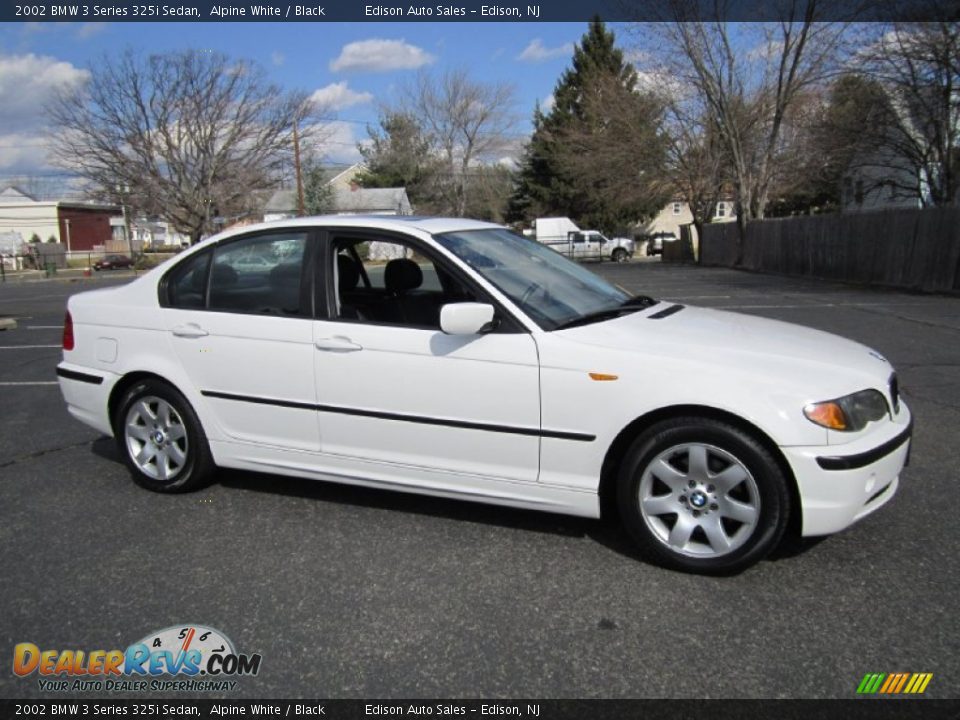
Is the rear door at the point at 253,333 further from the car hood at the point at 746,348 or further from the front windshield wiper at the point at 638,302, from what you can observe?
the front windshield wiper at the point at 638,302

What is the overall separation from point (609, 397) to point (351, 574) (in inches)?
56.4

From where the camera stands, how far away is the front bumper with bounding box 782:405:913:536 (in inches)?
123

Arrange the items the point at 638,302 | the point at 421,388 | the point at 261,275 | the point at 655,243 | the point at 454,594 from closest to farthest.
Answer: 1. the point at 454,594
2. the point at 421,388
3. the point at 261,275
4. the point at 638,302
5. the point at 655,243

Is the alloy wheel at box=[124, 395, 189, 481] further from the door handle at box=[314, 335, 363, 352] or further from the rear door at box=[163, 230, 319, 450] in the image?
the door handle at box=[314, 335, 363, 352]

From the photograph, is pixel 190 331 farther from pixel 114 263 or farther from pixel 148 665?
pixel 114 263

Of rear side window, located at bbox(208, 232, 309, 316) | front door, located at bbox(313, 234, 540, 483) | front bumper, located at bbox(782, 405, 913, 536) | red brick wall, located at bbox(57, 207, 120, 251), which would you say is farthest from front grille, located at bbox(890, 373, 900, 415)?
red brick wall, located at bbox(57, 207, 120, 251)

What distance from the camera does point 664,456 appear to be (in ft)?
11.0

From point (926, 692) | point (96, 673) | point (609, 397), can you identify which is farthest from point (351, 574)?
point (926, 692)

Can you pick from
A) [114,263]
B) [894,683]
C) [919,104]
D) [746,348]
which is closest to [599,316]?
[746,348]

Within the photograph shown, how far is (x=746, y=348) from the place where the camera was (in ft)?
11.4

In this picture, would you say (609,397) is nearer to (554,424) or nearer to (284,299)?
(554,424)

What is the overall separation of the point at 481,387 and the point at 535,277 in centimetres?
83
